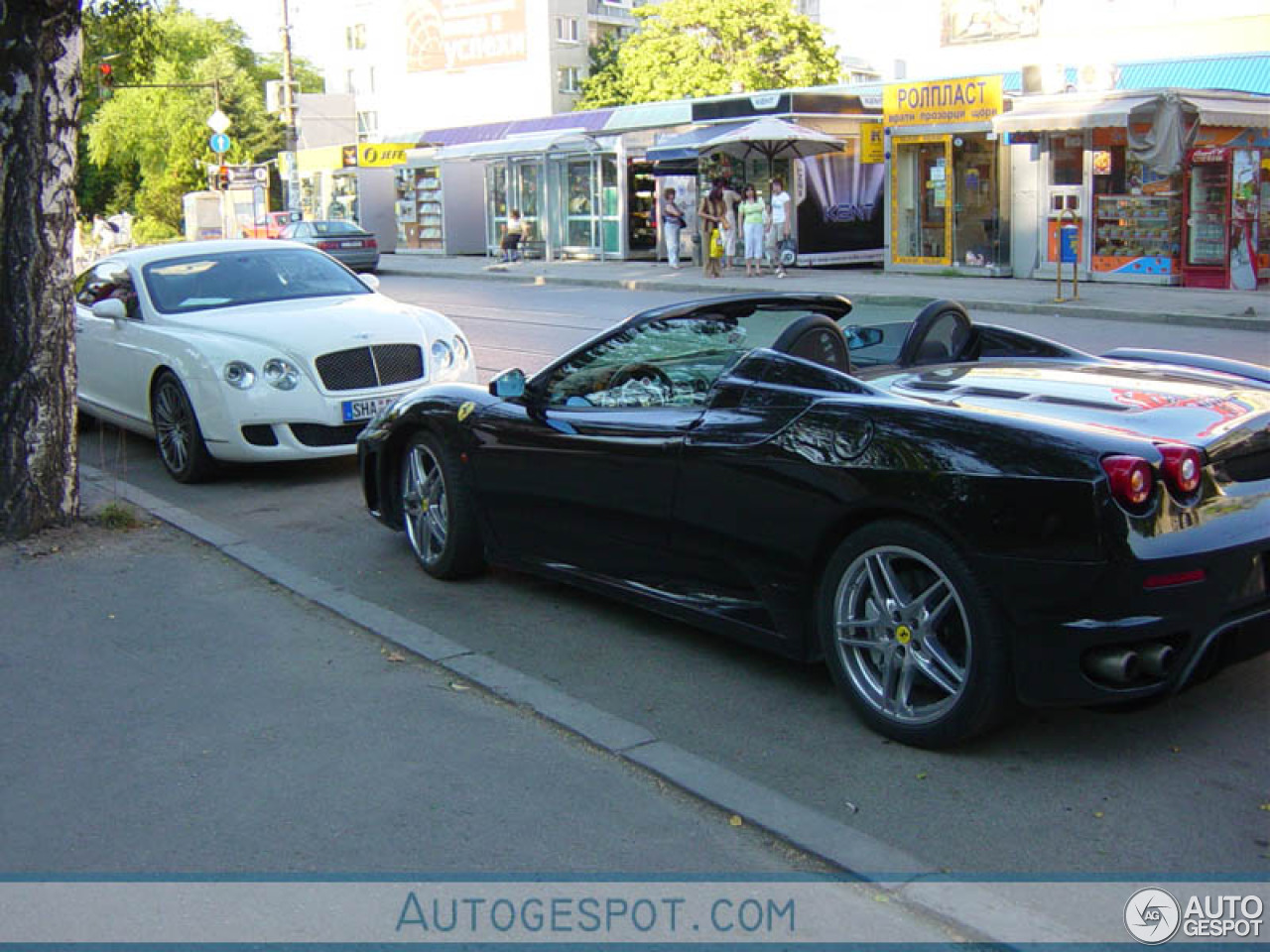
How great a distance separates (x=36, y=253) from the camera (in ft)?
24.3

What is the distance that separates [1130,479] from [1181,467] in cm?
21

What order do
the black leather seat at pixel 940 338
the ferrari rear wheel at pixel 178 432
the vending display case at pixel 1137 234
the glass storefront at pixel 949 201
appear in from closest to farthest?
1. the black leather seat at pixel 940 338
2. the ferrari rear wheel at pixel 178 432
3. the vending display case at pixel 1137 234
4. the glass storefront at pixel 949 201

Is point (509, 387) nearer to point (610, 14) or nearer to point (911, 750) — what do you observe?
point (911, 750)

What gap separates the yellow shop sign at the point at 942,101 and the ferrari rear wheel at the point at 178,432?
18707 mm

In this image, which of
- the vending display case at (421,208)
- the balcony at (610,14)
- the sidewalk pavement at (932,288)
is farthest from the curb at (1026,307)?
the balcony at (610,14)

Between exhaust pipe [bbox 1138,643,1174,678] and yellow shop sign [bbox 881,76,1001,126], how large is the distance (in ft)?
72.4

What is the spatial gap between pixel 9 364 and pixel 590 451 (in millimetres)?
3762

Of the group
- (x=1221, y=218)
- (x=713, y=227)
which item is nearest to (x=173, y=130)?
(x=713, y=227)

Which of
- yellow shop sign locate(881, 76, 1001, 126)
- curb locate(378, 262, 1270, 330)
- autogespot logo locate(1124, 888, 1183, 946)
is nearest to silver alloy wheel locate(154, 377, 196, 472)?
curb locate(378, 262, 1270, 330)

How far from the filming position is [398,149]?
43.0m

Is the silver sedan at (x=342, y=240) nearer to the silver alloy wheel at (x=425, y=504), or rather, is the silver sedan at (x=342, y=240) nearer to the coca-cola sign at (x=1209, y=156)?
the coca-cola sign at (x=1209, y=156)

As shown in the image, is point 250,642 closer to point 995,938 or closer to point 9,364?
point 9,364

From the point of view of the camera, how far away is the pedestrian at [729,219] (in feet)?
92.0

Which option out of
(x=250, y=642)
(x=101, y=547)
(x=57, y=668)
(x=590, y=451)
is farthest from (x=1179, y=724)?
(x=101, y=547)
